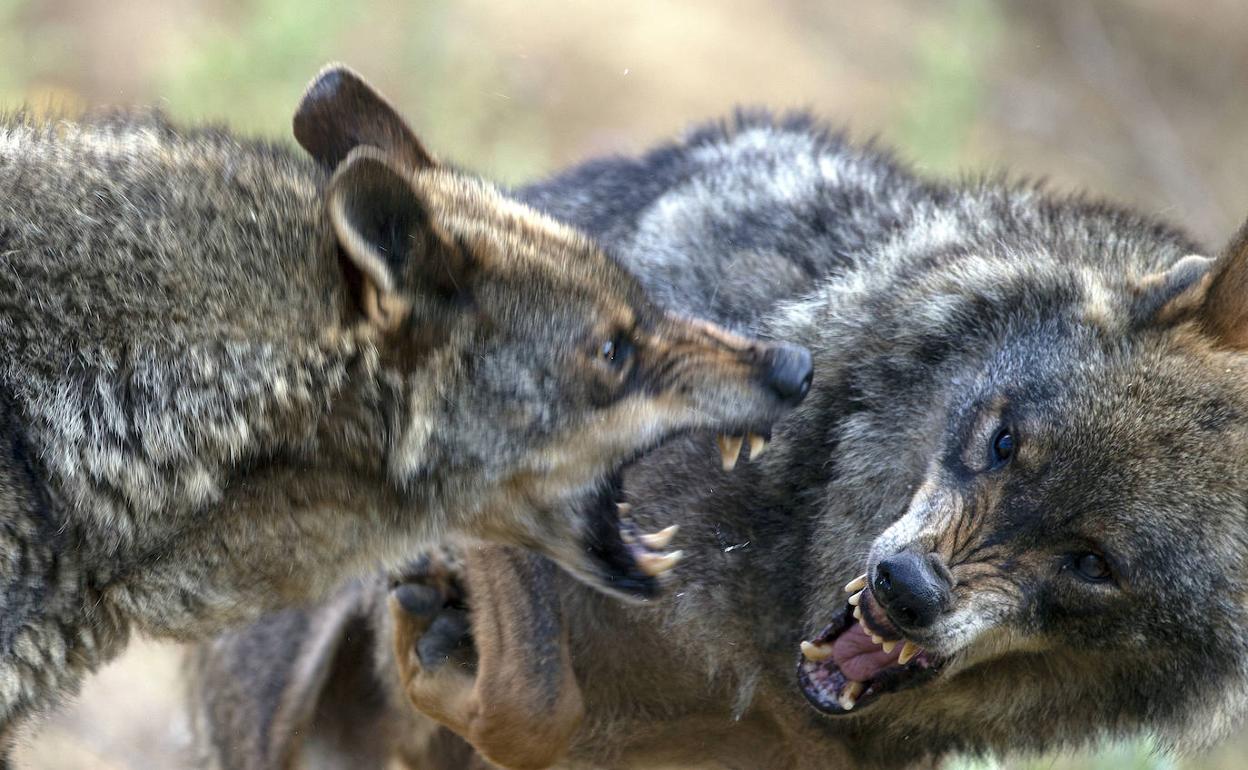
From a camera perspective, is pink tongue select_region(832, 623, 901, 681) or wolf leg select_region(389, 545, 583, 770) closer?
pink tongue select_region(832, 623, 901, 681)

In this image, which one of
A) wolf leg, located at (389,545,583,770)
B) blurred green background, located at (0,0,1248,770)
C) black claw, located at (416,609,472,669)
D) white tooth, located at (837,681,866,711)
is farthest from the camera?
blurred green background, located at (0,0,1248,770)

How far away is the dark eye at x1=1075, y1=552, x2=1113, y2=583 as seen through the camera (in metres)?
4.06

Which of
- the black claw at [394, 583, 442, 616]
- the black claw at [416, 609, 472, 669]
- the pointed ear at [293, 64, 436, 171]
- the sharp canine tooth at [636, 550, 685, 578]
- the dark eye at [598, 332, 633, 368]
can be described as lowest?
the sharp canine tooth at [636, 550, 685, 578]

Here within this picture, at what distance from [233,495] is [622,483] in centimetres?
110

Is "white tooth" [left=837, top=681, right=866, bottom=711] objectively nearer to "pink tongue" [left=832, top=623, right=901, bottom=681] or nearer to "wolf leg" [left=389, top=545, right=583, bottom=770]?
"pink tongue" [left=832, top=623, right=901, bottom=681]

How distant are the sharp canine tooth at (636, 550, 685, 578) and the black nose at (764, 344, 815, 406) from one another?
0.56 meters

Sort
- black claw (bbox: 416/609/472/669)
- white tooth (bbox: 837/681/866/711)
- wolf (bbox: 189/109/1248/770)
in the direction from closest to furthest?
wolf (bbox: 189/109/1248/770) → white tooth (bbox: 837/681/866/711) → black claw (bbox: 416/609/472/669)

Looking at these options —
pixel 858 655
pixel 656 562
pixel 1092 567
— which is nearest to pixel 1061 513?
pixel 1092 567

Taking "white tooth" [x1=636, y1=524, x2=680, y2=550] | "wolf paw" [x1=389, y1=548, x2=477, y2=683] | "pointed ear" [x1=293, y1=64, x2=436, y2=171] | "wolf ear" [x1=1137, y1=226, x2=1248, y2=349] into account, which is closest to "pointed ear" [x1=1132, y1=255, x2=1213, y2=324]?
"wolf ear" [x1=1137, y1=226, x2=1248, y2=349]

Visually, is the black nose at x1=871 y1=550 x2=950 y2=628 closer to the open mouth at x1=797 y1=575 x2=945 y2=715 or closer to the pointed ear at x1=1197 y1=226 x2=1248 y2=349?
the open mouth at x1=797 y1=575 x2=945 y2=715

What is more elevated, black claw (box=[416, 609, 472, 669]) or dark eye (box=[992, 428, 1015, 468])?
black claw (box=[416, 609, 472, 669])

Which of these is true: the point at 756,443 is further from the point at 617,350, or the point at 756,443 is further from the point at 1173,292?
the point at 1173,292

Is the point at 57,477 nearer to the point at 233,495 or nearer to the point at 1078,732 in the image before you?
the point at 233,495

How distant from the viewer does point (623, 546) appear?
167 inches
